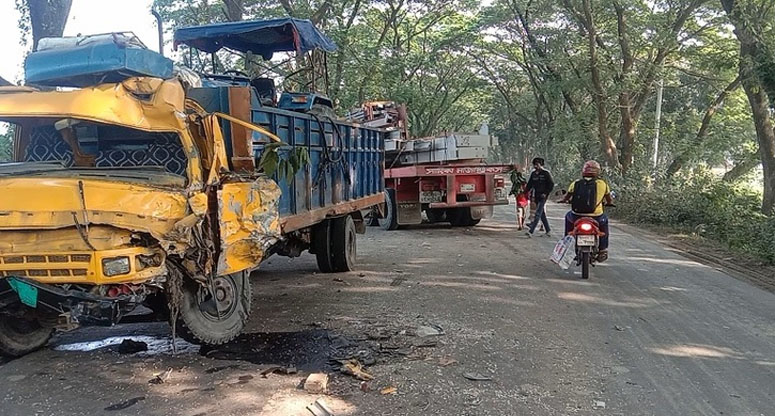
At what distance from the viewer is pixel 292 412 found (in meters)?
4.38

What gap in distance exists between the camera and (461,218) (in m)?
16.1

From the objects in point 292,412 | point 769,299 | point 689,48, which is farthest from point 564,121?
point 292,412

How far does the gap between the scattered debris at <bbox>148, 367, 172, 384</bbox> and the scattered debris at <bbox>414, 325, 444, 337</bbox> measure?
223cm

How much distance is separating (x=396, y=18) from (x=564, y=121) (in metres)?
8.96

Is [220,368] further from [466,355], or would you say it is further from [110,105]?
[110,105]

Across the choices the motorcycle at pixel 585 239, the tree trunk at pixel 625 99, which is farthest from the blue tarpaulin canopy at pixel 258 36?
the tree trunk at pixel 625 99

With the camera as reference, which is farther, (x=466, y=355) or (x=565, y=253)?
(x=565, y=253)

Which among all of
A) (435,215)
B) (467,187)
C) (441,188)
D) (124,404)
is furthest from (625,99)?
(124,404)

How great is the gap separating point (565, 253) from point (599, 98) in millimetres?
13655

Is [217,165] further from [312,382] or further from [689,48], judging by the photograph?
[689,48]


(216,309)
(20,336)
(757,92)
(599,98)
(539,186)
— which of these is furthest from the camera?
(599,98)

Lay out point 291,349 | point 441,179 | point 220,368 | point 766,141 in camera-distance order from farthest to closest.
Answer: point 441,179, point 766,141, point 291,349, point 220,368

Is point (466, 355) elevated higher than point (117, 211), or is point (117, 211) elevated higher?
point (117, 211)

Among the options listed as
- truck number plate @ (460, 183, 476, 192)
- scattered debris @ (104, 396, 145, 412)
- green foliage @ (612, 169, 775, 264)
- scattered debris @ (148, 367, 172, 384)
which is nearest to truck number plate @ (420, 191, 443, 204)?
truck number plate @ (460, 183, 476, 192)
